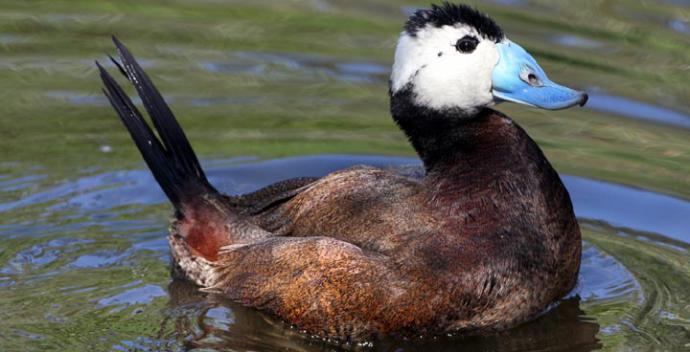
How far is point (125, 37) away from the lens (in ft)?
34.2

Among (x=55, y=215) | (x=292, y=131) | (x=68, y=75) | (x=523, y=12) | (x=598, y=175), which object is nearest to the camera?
(x=55, y=215)

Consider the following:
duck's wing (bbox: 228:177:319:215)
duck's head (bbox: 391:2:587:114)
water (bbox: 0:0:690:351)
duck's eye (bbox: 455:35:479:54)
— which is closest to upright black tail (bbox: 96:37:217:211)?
duck's wing (bbox: 228:177:319:215)

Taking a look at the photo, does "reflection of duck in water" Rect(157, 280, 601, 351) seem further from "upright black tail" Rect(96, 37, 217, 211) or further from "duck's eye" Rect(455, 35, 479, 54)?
"duck's eye" Rect(455, 35, 479, 54)

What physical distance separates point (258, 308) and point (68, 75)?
3765mm

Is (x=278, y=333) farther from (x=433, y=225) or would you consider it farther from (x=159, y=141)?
(x=159, y=141)

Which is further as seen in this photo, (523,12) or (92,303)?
(523,12)

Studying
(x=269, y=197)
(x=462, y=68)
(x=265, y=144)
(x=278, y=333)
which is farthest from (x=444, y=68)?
(x=265, y=144)

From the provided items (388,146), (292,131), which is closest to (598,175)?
(388,146)

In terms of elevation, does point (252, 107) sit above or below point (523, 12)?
below

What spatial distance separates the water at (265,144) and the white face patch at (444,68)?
45.7 inches

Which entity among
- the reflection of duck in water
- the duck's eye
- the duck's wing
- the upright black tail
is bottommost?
the reflection of duck in water

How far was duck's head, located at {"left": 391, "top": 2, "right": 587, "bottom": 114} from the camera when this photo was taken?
6.55 m

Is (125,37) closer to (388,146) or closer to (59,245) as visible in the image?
(388,146)

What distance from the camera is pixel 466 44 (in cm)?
657
